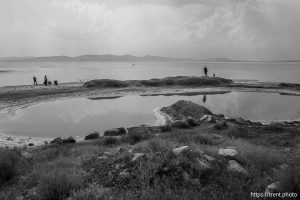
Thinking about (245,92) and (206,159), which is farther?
(245,92)

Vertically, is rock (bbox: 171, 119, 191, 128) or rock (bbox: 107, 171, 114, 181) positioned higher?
rock (bbox: 107, 171, 114, 181)

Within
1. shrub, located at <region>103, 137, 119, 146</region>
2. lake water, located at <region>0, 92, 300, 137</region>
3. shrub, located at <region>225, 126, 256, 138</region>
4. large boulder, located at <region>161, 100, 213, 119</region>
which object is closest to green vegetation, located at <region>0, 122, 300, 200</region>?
shrub, located at <region>103, 137, 119, 146</region>

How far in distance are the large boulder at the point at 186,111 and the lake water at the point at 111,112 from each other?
1.71m

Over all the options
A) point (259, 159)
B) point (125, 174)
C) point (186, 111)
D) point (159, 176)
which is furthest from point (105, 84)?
point (159, 176)

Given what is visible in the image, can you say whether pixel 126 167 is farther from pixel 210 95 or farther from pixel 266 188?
pixel 210 95

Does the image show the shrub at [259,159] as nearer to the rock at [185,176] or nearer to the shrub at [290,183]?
the shrub at [290,183]

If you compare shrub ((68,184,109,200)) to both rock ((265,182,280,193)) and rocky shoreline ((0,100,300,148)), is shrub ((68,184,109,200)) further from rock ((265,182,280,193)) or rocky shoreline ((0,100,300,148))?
rocky shoreline ((0,100,300,148))

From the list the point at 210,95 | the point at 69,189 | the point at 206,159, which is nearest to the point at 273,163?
the point at 206,159

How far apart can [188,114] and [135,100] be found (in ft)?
39.6

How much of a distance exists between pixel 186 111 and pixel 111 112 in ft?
24.1

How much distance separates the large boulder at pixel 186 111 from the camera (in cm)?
2356

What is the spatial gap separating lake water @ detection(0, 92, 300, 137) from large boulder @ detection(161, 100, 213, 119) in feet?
5.62

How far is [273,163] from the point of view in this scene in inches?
345

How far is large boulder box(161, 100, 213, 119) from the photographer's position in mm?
23562
